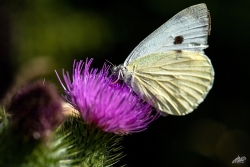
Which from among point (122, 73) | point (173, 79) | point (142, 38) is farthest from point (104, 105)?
point (142, 38)

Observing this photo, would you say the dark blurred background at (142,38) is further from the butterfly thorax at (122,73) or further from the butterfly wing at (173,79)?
the butterfly thorax at (122,73)

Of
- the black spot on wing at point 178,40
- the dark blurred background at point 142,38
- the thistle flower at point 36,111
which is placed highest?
the thistle flower at point 36,111

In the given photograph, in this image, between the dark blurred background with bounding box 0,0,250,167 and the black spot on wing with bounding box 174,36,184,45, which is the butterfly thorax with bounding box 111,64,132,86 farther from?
the dark blurred background with bounding box 0,0,250,167

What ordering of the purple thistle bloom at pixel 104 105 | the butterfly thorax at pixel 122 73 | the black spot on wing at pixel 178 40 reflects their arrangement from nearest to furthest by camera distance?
the purple thistle bloom at pixel 104 105 < the butterfly thorax at pixel 122 73 < the black spot on wing at pixel 178 40

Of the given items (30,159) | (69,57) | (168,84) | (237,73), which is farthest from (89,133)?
(237,73)

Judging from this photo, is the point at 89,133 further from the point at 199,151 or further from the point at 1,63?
the point at 1,63

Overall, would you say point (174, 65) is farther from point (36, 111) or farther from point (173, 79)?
point (36, 111)

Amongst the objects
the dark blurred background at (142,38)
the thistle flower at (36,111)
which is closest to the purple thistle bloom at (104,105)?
the thistle flower at (36,111)

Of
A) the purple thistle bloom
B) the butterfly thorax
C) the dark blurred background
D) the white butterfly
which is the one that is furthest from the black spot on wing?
the dark blurred background
